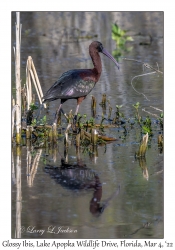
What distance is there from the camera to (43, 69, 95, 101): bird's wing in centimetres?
1083

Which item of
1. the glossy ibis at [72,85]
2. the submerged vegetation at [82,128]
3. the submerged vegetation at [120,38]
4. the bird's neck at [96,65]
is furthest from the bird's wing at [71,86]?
the submerged vegetation at [120,38]

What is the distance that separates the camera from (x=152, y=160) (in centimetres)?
974

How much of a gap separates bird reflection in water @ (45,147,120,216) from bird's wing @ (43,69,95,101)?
1.27 meters

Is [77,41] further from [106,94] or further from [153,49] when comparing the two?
[106,94]

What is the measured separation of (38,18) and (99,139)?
1615cm

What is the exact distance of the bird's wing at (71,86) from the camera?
10828 mm

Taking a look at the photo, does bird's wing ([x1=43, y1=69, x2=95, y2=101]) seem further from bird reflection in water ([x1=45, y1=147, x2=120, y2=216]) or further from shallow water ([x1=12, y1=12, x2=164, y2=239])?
bird reflection in water ([x1=45, y1=147, x2=120, y2=216])

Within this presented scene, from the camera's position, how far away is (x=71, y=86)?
1099cm

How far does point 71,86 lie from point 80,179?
2.28 metres

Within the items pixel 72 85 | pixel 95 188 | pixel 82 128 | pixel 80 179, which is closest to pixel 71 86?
pixel 72 85

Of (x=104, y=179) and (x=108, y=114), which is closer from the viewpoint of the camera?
(x=104, y=179)

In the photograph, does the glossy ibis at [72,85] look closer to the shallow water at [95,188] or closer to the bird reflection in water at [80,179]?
the shallow water at [95,188]

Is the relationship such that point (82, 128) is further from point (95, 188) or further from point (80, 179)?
point (95, 188)

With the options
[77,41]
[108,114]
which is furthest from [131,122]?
[77,41]
